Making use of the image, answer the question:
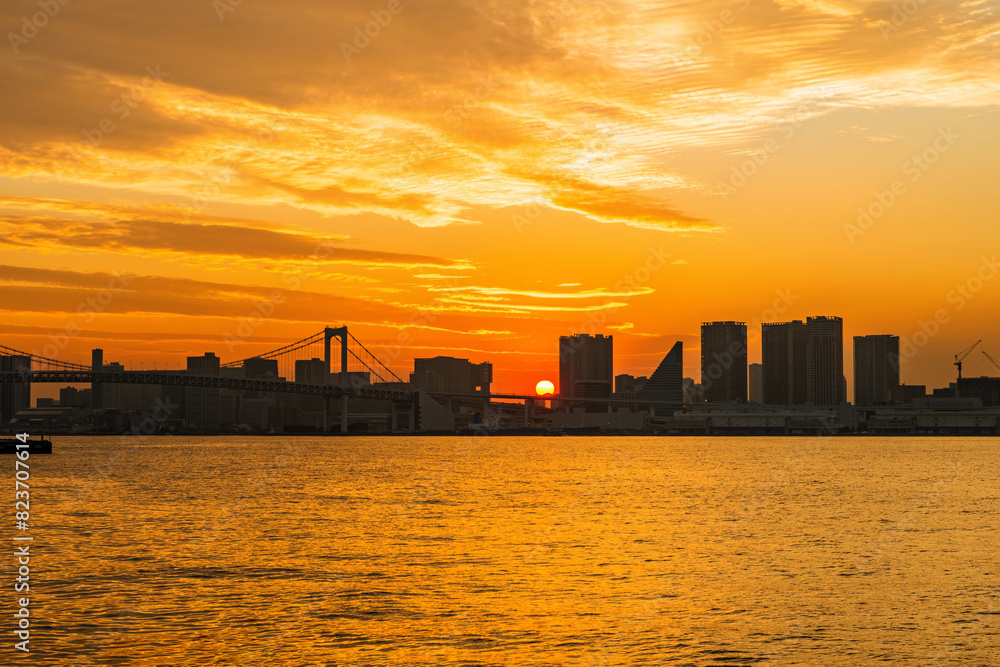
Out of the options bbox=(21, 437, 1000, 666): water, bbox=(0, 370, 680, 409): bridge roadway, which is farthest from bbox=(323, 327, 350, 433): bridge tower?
bbox=(21, 437, 1000, 666): water

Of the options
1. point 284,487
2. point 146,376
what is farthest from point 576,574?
point 146,376

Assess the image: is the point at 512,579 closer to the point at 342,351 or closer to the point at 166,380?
the point at 166,380

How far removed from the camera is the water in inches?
700

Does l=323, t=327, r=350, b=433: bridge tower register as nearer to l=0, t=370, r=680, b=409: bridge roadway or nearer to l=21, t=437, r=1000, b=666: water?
l=0, t=370, r=680, b=409: bridge roadway

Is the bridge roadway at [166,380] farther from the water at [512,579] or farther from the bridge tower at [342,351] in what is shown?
the water at [512,579]

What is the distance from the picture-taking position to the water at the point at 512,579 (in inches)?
700

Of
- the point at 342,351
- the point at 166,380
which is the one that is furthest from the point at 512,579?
the point at 342,351

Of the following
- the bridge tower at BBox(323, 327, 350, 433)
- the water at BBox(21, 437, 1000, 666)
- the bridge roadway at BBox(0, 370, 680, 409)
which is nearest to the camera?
the water at BBox(21, 437, 1000, 666)

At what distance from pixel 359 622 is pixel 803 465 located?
250 feet

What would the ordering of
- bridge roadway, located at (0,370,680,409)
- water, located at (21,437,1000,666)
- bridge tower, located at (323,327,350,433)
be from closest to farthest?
water, located at (21,437,1000,666)
bridge roadway, located at (0,370,680,409)
bridge tower, located at (323,327,350,433)

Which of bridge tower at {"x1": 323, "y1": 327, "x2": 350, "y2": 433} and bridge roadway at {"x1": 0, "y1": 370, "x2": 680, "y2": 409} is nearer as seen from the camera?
bridge roadway at {"x1": 0, "y1": 370, "x2": 680, "y2": 409}

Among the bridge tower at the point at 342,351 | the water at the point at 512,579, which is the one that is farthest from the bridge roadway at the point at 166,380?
the water at the point at 512,579

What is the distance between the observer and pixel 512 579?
24438 millimetres

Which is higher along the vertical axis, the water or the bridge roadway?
the bridge roadway
